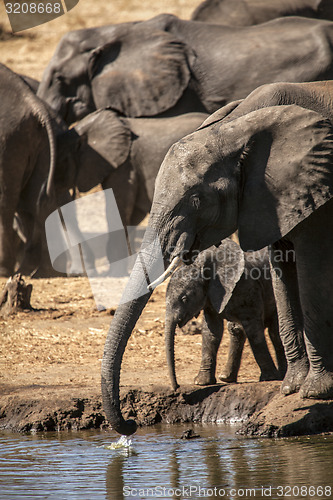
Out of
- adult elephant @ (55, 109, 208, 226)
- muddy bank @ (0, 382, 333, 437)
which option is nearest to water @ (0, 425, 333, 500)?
muddy bank @ (0, 382, 333, 437)

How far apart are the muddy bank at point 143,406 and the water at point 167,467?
223mm

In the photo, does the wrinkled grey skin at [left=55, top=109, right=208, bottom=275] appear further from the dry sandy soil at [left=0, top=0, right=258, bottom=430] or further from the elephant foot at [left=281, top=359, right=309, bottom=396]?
the elephant foot at [left=281, top=359, right=309, bottom=396]

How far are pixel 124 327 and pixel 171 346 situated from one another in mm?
1207

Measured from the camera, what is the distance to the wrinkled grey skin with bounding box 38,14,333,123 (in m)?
11.6

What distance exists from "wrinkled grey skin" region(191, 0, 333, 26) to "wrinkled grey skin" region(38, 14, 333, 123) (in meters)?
2.06

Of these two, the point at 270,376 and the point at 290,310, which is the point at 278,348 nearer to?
the point at 270,376

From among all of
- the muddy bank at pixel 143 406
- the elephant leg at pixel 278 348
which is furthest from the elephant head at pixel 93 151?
the muddy bank at pixel 143 406

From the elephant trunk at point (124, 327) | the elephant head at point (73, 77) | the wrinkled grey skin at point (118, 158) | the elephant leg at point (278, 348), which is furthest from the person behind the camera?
the elephant head at point (73, 77)

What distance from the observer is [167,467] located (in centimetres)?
411

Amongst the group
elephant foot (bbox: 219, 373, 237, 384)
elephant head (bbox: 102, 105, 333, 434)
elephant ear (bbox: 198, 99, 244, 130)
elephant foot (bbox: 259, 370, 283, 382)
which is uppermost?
elephant ear (bbox: 198, 99, 244, 130)

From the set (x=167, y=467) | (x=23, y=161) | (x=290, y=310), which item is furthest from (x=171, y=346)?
(x=23, y=161)

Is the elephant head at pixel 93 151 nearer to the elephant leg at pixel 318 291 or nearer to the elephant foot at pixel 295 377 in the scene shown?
the elephant foot at pixel 295 377

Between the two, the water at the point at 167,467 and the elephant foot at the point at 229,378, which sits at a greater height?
the water at the point at 167,467

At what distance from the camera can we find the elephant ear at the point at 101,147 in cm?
1054
